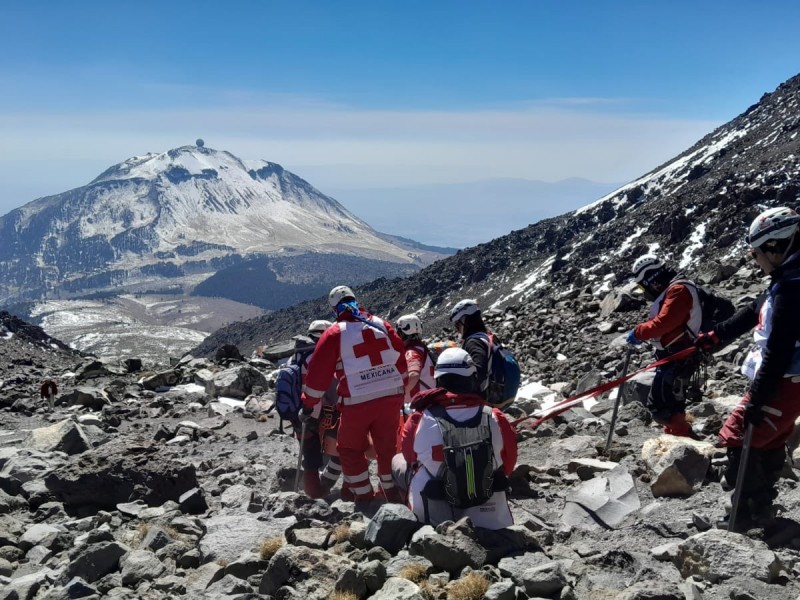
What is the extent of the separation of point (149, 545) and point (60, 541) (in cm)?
148

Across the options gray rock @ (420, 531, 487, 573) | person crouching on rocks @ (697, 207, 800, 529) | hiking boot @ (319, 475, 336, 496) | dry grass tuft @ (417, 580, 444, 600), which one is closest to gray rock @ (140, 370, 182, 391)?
hiking boot @ (319, 475, 336, 496)

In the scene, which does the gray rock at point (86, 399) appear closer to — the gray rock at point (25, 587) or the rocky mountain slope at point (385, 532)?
the rocky mountain slope at point (385, 532)

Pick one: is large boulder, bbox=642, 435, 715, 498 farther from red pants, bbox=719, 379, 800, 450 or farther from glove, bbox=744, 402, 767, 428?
glove, bbox=744, 402, 767, 428

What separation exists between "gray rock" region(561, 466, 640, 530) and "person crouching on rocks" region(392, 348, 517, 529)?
1.28 m

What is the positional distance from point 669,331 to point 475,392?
328cm

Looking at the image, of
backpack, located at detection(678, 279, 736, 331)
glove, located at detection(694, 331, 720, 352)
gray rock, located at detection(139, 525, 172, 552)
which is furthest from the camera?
backpack, located at detection(678, 279, 736, 331)

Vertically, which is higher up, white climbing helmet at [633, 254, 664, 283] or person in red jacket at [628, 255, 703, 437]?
white climbing helmet at [633, 254, 664, 283]

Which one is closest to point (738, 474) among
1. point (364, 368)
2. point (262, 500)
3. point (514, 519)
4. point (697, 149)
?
point (514, 519)

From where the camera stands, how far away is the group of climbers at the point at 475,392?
6.29 meters

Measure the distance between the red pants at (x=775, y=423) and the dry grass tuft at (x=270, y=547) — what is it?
4.41 m

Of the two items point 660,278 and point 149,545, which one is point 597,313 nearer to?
point 660,278

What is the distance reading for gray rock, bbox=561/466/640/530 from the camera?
7.83 m

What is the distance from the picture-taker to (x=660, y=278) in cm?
934

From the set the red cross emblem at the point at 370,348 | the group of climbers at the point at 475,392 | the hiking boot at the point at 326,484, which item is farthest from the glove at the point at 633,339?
the hiking boot at the point at 326,484
